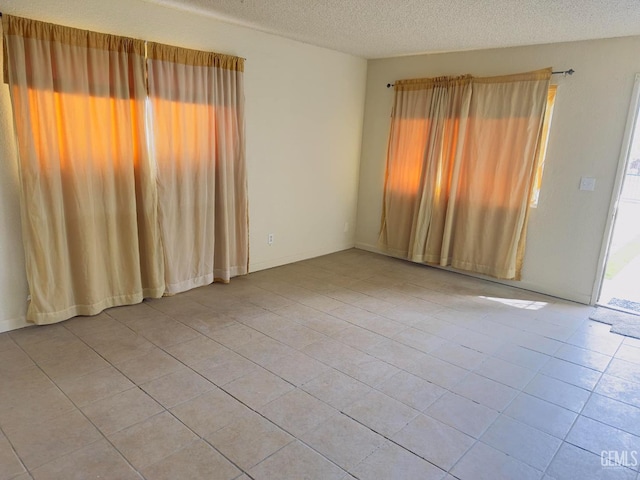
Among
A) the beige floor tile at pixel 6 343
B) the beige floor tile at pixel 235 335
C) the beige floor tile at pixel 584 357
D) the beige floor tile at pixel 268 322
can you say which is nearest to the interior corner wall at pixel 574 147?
the beige floor tile at pixel 584 357

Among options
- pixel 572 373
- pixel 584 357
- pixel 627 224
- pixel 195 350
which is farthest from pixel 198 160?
pixel 627 224

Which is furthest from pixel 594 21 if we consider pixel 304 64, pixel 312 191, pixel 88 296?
pixel 88 296

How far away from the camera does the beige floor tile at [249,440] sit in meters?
1.87

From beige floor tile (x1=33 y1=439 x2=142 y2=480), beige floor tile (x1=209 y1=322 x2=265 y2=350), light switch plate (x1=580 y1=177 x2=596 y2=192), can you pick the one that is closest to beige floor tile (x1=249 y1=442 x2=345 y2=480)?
beige floor tile (x1=33 y1=439 x2=142 y2=480)

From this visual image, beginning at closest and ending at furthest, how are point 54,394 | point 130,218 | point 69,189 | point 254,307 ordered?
point 54,394, point 69,189, point 130,218, point 254,307

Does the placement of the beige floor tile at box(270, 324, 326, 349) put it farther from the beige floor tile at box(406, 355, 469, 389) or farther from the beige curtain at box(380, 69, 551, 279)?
the beige curtain at box(380, 69, 551, 279)

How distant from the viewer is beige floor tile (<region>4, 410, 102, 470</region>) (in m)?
1.82

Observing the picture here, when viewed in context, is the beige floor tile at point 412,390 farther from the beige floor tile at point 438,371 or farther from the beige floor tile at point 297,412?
the beige floor tile at point 297,412

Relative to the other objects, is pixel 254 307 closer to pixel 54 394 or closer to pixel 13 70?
pixel 54 394

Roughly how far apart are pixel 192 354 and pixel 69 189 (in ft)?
4.87

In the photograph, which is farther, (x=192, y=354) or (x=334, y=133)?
(x=334, y=133)

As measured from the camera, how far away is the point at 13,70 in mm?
2598

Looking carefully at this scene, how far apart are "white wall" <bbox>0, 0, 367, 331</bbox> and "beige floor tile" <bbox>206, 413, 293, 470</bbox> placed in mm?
1962

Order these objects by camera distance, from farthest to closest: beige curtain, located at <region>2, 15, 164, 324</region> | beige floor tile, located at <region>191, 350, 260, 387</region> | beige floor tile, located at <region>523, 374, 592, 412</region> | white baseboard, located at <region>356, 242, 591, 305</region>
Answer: white baseboard, located at <region>356, 242, 591, 305</region>, beige curtain, located at <region>2, 15, 164, 324</region>, beige floor tile, located at <region>191, 350, 260, 387</region>, beige floor tile, located at <region>523, 374, 592, 412</region>
